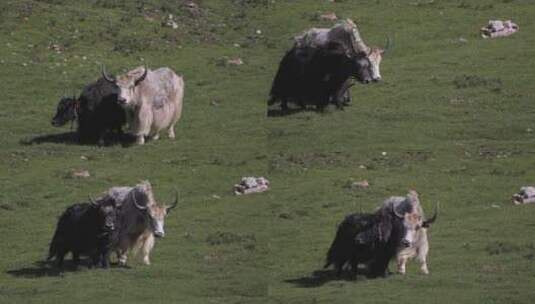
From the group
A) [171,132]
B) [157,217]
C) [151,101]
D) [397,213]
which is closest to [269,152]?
[171,132]

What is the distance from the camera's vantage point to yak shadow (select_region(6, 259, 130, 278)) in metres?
28.4

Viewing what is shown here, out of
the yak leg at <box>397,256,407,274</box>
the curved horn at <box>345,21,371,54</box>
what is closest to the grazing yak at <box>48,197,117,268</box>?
the yak leg at <box>397,256,407,274</box>

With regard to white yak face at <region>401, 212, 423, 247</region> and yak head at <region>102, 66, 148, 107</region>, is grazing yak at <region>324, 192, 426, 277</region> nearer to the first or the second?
white yak face at <region>401, 212, 423, 247</region>

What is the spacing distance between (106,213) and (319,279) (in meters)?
3.09

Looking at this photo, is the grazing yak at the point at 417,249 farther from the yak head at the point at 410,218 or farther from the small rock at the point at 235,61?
the small rock at the point at 235,61

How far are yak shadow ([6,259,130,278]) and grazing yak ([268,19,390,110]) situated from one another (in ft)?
24.7

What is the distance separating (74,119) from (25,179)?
8.34 ft

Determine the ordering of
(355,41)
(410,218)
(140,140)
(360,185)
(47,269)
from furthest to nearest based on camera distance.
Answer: (355,41), (140,140), (360,185), (47,269), (410,218)

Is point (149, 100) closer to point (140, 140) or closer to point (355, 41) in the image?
point (140, 140)

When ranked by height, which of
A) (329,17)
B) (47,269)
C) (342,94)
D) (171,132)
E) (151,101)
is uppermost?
(329,17)

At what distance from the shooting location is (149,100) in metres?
35.7

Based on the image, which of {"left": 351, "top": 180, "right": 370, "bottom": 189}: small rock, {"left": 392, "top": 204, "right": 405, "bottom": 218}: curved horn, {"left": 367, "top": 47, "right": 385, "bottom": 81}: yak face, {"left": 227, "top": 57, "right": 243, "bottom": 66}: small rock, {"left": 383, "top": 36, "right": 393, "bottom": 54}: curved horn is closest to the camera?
{"left": 392, "top": 204, "right": 405, "bottom": 218}: curved horn

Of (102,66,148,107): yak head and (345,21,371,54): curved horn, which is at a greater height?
(345,21,371,54): curved horn

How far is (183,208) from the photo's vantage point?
107 feet
